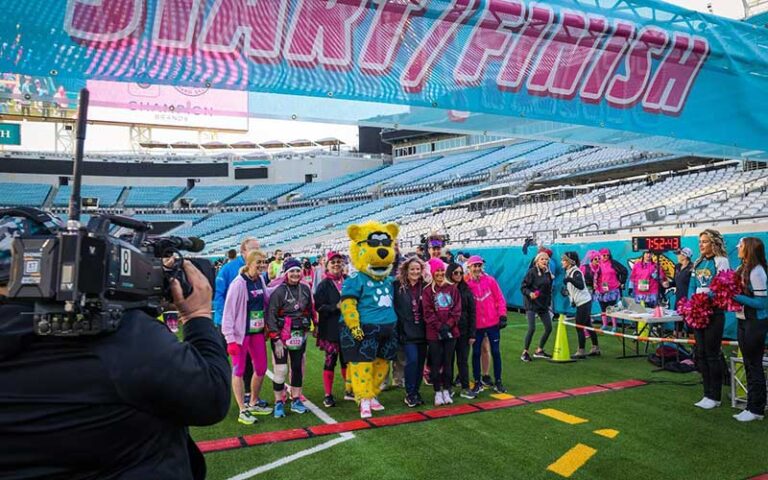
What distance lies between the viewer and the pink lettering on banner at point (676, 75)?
396cm

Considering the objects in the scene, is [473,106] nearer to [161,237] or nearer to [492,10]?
[492,10]

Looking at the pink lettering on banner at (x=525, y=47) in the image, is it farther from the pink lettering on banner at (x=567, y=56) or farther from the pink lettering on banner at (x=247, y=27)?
the pink lettering on banner at (x=247, y=27)

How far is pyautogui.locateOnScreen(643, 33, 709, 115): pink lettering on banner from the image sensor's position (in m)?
3.96

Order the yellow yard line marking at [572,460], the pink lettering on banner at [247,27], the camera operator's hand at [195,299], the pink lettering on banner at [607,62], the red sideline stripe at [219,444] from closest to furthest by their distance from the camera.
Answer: the camera operator's hand at [195,299]
the pink lettering on banner at [247,27]
the pink lettering on banner at [607,62]
the yellow yard line marking at [572,460]
the red sideline stripe at [219,444]

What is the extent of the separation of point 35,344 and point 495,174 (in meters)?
36.2

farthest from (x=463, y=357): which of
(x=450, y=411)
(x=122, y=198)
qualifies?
(x=122, y=198)

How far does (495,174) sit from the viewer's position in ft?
118

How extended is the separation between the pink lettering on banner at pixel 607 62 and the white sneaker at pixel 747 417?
11.6 feet

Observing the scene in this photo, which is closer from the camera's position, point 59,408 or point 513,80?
point 59,408

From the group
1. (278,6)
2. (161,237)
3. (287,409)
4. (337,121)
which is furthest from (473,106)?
(287,409)

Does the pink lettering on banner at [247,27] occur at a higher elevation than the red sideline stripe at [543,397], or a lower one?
higher

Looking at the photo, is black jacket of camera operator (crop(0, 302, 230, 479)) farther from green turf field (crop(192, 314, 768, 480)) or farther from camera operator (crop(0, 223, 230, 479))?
green turf field (crop(192, 314, 768, 480))

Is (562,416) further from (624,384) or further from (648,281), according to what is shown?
(648,281)

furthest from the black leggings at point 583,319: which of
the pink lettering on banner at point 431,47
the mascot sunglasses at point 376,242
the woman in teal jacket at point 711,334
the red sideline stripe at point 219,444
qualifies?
the pink lettering on banner at point 431,47
